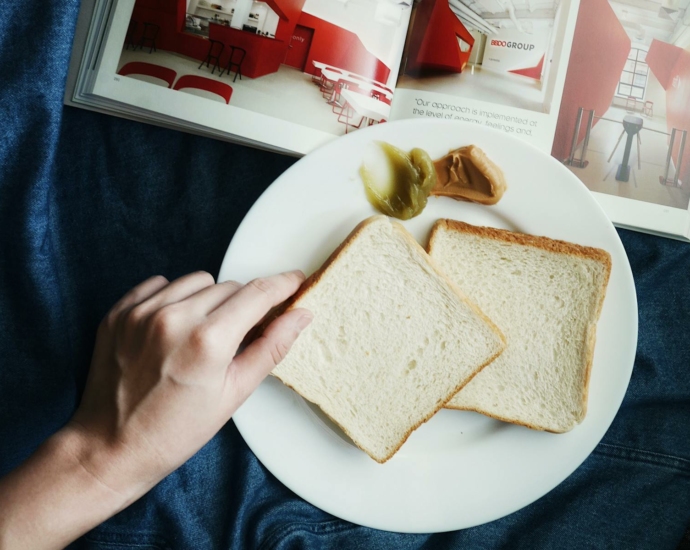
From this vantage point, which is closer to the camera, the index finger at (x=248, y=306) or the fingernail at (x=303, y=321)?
the index finger at (x=248, y=306)

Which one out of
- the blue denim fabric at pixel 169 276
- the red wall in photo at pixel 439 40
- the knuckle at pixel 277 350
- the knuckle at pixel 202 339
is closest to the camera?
the knuckle at pixel 202 339

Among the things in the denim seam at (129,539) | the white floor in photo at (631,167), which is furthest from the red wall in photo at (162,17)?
the denim seam at (129,539)

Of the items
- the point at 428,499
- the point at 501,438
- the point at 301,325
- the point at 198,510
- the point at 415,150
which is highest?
the point at 415,150

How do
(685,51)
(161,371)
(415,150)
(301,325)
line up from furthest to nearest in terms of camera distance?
(685,51) < (415,150) < (301,325) < (161,371)

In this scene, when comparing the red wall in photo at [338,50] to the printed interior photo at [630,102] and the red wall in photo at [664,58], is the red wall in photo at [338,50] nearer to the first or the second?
the printed interior photo at [630,102]

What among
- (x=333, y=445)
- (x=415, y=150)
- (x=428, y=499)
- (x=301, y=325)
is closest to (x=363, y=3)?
(x=415, y=150)

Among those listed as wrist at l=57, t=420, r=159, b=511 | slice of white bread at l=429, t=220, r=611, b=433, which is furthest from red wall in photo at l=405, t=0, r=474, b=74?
wrist at l=57, t=420, r=159, b=511

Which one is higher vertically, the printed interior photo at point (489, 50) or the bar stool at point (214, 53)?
the printed interior photo at point (489, 50)

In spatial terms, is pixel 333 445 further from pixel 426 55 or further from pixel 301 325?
pixel 426 55
